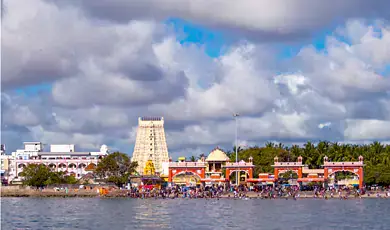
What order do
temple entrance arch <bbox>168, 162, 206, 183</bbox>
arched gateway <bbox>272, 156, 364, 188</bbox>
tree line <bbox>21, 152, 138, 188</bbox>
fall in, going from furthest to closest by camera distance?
tree line <bbox>21, 152, 138, 188</bbox> → temple entrance arch <bbox>168, 162, 206, 183</bbox> → arched gateway <bbox>272, 156, 364, 188</bbox>

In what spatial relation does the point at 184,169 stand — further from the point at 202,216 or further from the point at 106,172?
the point at 202,216

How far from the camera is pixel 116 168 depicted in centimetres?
13350

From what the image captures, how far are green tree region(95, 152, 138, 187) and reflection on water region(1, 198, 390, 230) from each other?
3532 centimetres

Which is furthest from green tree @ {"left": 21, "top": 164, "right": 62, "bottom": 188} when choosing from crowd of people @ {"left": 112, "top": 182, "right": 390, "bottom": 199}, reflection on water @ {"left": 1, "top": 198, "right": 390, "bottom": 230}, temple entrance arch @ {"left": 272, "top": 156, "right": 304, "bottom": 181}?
temple entrance arch @ {"left": 272, "top": 156, "right": 304, "bottom": 181}

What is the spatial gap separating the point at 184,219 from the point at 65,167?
110 metres

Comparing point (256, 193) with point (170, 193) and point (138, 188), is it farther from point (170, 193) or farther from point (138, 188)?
point (138, 188)

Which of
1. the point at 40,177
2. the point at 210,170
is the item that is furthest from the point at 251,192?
the point at 40,177

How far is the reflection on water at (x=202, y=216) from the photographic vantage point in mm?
66875

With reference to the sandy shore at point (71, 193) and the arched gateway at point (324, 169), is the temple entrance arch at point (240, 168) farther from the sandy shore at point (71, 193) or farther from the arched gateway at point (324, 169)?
the sandy shore at point (71, 193)

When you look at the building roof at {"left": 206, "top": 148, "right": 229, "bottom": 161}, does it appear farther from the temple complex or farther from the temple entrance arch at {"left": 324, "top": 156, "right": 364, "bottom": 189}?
the temple entrance arch at {"left": 324, "top": 156, "right": 364, "bottom": 189}

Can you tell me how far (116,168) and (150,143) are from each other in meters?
56.0

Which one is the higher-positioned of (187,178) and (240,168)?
(240,168)

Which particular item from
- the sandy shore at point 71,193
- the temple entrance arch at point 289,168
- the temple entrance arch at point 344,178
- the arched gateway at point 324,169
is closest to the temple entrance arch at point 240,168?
the temple entrance arch at point 289,168

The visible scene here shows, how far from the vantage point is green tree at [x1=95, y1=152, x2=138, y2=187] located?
132 m
